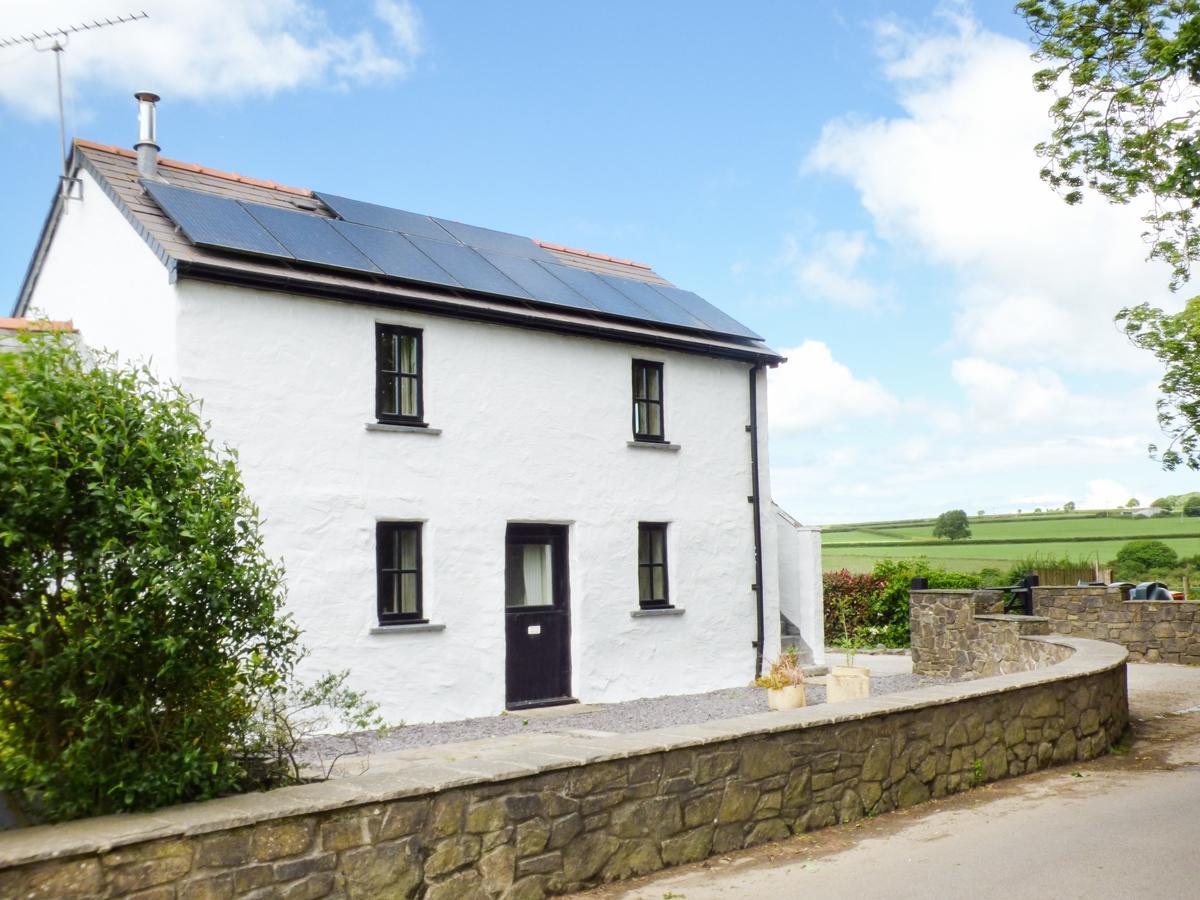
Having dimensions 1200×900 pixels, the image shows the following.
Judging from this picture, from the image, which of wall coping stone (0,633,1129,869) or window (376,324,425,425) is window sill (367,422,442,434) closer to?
window (376,324,425,425)

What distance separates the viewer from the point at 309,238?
13977 millimetres

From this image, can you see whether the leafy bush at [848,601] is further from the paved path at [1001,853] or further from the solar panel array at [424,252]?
the paved path at [1001,853]

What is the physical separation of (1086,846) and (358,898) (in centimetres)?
465

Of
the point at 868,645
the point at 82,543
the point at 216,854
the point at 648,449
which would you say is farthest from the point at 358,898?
the point at 868,645

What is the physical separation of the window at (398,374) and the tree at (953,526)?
38164 millimetres

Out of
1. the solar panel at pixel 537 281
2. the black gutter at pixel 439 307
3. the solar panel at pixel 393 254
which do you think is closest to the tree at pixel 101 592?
the black gutter at pixel 439 307

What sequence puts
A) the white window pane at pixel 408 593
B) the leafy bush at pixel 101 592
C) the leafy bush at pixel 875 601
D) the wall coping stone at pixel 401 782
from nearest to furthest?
1. the wall coping stone at pixel 401 782
2. the leafy bush at pixel 101 592
3. the white window pane at pixel 408 593
4. the leafy bush at pixel 875 601

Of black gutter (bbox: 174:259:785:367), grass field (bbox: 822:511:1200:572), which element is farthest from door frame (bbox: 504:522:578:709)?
grass field (bbox: 822:511:1200:572)

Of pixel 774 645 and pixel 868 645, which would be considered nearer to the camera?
pixel 774 645

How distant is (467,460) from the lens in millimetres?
14328

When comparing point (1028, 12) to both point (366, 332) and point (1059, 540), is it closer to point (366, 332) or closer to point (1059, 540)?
point (366, 332)

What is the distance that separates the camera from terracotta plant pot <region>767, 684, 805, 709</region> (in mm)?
13477

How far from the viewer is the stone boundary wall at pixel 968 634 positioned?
1581 cm

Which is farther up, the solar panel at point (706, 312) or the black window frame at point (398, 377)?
the solar panel at point (706, 312)
